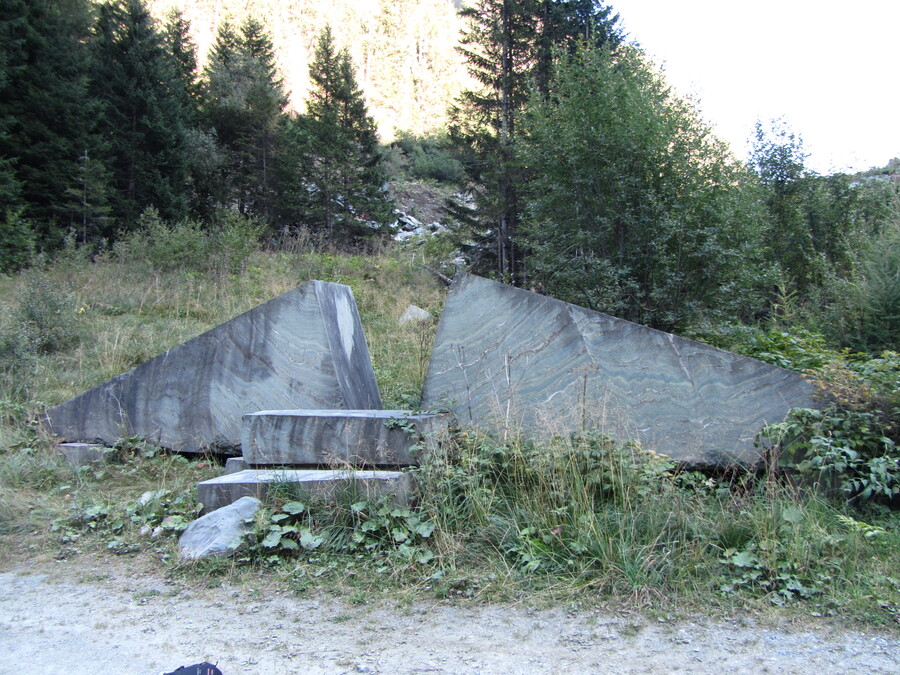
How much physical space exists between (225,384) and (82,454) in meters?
1.32

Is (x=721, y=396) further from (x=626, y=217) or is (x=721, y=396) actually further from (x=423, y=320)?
(x=423, y=320)

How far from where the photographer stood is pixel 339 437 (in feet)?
14.0

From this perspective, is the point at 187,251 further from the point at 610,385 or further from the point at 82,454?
the point at 610,385

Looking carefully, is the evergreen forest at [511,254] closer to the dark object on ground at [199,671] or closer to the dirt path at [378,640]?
the dirt path at [378,640]

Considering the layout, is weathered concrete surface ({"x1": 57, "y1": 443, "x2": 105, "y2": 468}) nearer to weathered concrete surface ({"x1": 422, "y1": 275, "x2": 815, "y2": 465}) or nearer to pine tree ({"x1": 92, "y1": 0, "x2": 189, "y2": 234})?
weathered concrete surface ({"x1": 422, "y1": 275, "x2": 815, "y2": 465})

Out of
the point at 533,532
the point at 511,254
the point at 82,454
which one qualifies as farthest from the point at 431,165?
the point at 533,532

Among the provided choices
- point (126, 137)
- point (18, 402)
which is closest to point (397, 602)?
point (18, 402)

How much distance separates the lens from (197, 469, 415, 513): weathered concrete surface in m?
3.76

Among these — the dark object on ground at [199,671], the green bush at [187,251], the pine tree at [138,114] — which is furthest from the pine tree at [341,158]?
the dark object on ground at [199,671]

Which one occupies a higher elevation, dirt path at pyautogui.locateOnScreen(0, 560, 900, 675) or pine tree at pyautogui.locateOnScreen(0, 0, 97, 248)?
pine tree at pyautogui.locateOnScreen(0, 0, 97, 248)

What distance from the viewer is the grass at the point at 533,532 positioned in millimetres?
3027

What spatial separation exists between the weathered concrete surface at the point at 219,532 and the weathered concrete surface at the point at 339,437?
22.7 inches

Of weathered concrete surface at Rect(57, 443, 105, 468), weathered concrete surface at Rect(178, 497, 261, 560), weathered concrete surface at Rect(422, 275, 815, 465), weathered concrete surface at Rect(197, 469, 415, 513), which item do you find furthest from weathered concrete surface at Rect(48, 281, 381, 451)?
weathered concrete surface at Rect(178, 497, 261, 560)

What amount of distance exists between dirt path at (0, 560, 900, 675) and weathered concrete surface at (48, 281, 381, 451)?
2.21m
